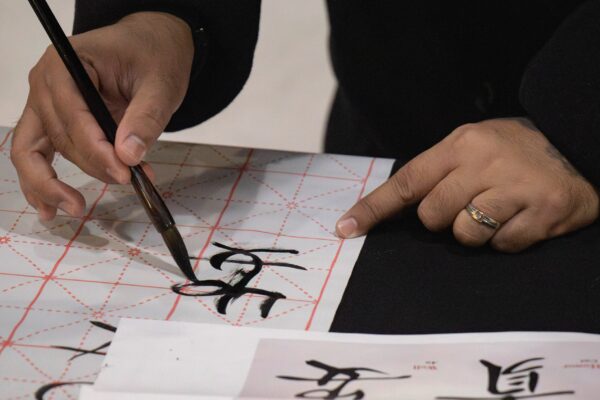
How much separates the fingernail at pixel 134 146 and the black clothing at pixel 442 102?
0.60 ft

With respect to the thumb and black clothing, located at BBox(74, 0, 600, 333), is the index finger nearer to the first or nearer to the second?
black clothing, located at BBox(74, 0, 600, 333)

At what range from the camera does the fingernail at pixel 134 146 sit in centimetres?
67

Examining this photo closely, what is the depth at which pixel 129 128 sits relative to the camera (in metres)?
0.69

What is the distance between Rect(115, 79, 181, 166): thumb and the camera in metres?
0.68

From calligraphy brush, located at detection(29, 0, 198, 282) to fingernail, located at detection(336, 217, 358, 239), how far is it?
12 cm

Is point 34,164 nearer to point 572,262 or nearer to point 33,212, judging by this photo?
point 33,212

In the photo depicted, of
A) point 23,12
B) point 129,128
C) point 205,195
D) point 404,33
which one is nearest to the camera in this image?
point 129,128

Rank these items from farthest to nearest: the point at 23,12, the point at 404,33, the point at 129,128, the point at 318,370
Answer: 1. the point at 23,12
2. the point at 404,33
3. the point at 129,128
4. the point at 318,370

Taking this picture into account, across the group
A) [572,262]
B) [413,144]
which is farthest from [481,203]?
[413,144]

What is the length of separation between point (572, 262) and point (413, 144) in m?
0.34

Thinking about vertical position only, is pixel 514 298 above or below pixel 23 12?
above

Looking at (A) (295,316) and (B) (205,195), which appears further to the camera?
(B) (205,195)

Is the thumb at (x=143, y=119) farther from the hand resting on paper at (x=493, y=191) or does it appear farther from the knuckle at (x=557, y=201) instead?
the knuckle at (x=557, y=201)

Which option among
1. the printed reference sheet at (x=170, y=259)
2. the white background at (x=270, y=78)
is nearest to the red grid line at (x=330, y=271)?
the printed reference sheet at (x=170, y=259)
